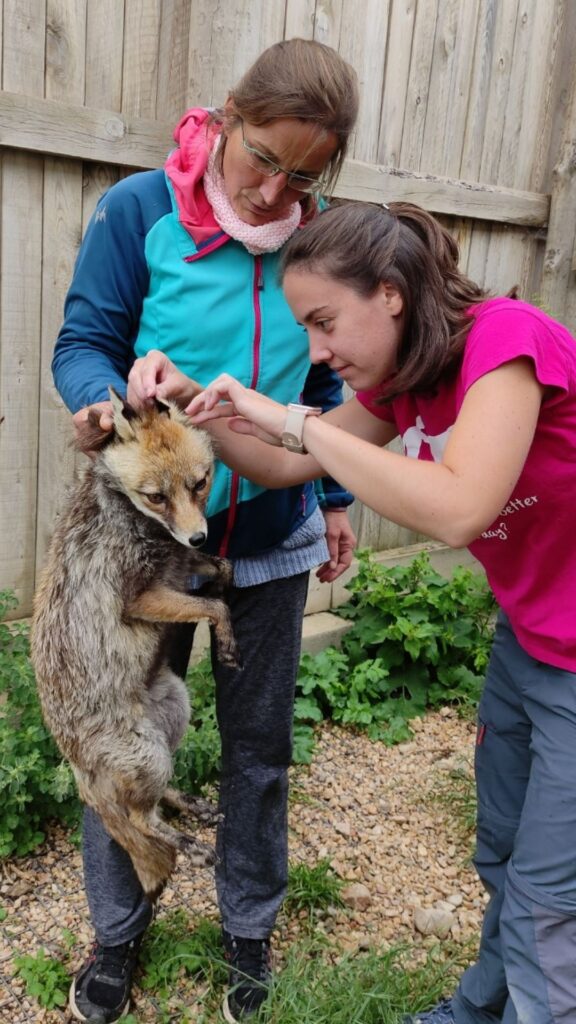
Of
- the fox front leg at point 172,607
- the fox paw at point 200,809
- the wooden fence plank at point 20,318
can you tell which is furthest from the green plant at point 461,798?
the fox front leg at point 172,607

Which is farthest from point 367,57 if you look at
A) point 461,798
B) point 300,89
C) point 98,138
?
point 461,798

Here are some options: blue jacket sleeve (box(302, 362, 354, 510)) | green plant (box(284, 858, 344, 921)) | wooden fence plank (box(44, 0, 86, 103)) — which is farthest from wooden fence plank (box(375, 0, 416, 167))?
green plant (box(284, 858, 344, 921))

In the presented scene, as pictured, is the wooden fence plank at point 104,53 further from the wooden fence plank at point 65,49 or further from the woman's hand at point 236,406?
the woman's hand at point 236,406

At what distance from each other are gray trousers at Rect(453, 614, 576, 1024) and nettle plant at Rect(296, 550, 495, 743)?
7.61ft

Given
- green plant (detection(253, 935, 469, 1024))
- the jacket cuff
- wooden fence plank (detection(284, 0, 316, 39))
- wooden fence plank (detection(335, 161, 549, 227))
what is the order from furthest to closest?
wooden fence plank (detection(335, 161, 549, 227)) → wooden fence plank (detection(284, 0, 316, 39)) → the jacket cuff → green plant (detection(253, 935, 469, 1024))

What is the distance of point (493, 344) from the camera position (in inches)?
75.6

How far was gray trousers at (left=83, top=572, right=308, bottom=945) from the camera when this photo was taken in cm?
280

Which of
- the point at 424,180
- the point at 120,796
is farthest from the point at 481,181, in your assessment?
the point at 120,796

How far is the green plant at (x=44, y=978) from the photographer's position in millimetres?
2998

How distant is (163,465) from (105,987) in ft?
6.10

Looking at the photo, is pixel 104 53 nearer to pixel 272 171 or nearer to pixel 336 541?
pixel 272 171

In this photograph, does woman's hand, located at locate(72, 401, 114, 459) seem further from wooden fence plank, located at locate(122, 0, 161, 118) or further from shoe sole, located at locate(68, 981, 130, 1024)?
wooden fence plank, located at locate(122, 0, 161, 118)

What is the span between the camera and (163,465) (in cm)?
215

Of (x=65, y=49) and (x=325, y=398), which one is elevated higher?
(x=65, y=49)
